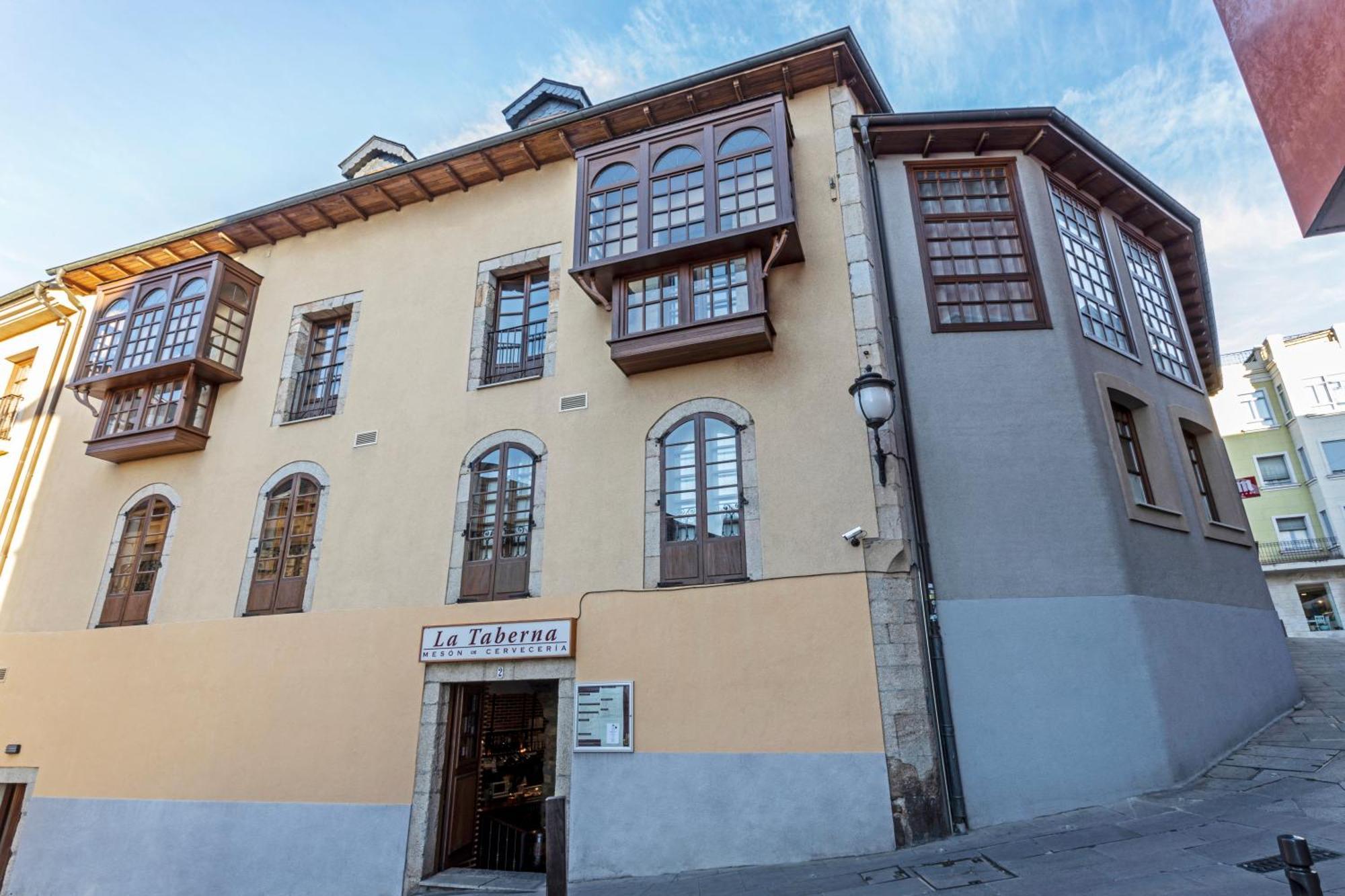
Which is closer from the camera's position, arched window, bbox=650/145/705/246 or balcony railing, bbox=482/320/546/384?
arched window, bbox=650/145/705/246

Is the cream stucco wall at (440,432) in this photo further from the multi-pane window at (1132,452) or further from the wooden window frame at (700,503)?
the multi-pane window at (1132,452)

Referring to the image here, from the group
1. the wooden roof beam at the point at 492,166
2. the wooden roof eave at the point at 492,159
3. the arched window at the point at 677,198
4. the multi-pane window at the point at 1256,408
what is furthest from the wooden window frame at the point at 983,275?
the multi-pane window at the point at 1256,408

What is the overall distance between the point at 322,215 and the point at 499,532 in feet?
22.6

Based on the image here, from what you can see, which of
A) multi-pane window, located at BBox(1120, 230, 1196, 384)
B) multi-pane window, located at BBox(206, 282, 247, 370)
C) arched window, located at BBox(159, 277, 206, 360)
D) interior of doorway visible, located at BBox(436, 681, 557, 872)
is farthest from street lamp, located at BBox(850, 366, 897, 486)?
arched window, located at BBox(159, 277, 206, 360)

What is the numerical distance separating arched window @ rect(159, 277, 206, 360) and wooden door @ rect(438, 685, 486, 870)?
723 cm

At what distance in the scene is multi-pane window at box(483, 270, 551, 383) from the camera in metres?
9.99

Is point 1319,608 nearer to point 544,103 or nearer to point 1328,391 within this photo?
point 1328,391

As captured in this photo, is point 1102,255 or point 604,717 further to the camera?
point 1102,255

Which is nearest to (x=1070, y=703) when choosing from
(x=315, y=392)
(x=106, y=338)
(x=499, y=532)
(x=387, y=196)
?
(x=499, y=532)

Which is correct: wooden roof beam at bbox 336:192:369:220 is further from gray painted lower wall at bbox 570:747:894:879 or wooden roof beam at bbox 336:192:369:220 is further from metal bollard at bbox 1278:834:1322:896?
metal bollard at bbox 1278:834:1322:896

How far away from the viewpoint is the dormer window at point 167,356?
1117 centimetres

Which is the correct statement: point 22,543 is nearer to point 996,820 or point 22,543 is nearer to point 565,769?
point 565,769

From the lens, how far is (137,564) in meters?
10.9

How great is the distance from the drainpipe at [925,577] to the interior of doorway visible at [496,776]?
13.9ft
